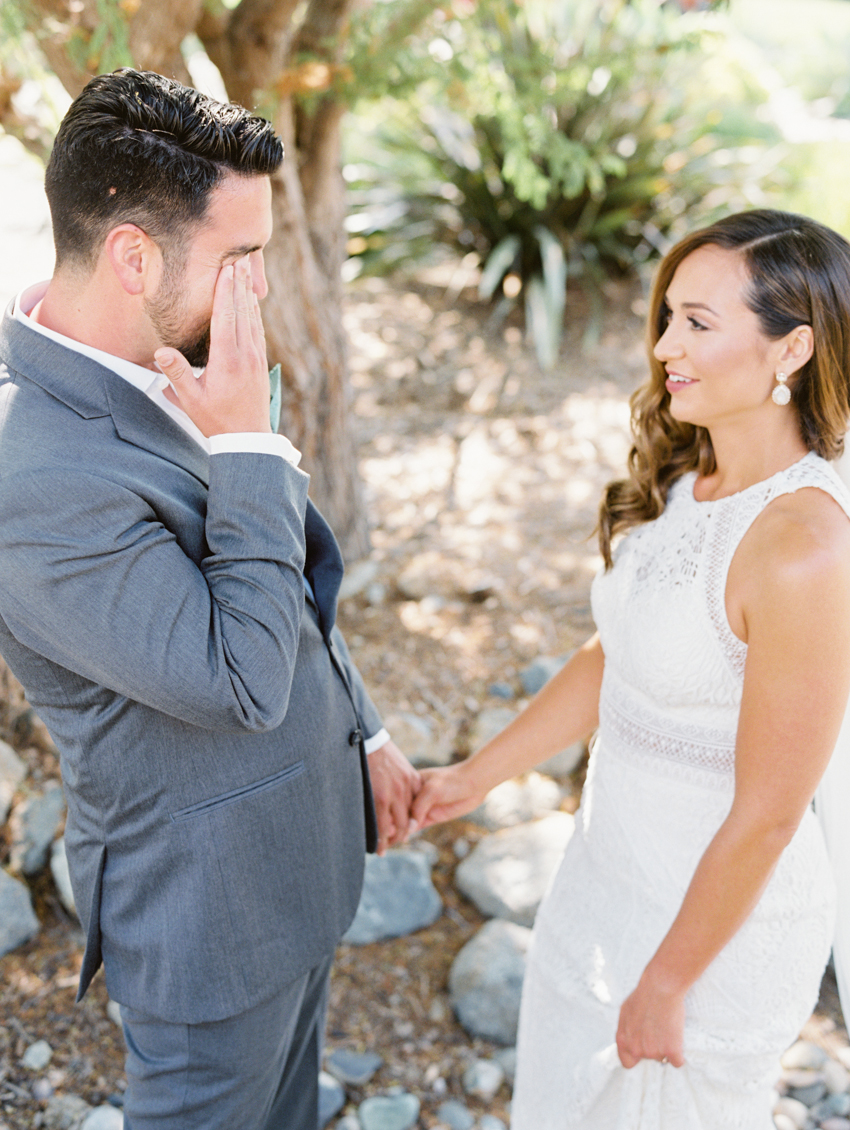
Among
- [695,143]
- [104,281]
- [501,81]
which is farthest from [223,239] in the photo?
[695,143]

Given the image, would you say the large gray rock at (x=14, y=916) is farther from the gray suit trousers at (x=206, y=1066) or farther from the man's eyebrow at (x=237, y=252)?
the man's eyebrow at (x=237, y=252)

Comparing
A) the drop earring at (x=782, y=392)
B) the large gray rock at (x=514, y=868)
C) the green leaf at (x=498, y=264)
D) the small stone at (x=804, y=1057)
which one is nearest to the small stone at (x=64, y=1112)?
the large gray rock at (x=514, y=868)

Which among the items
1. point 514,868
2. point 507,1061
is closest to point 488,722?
point 514,868

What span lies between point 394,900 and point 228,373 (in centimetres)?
210

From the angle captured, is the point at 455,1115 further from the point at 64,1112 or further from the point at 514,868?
the point at 64,1112

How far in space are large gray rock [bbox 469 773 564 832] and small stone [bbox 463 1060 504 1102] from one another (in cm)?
86

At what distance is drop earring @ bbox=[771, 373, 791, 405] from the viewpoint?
1782mm

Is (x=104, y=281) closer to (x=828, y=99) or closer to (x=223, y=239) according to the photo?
(x=223, y=239)

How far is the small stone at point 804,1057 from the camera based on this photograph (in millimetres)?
2707

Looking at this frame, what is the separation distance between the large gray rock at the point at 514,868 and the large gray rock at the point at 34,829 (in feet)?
4.25

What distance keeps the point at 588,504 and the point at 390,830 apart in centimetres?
307

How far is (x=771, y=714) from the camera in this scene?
1585 mm

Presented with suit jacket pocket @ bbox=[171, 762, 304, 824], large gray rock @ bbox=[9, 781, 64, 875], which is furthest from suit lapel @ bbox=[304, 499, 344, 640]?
large gray rock @ bbox=[9, 781, 64, 875]

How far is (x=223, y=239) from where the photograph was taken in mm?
1479
